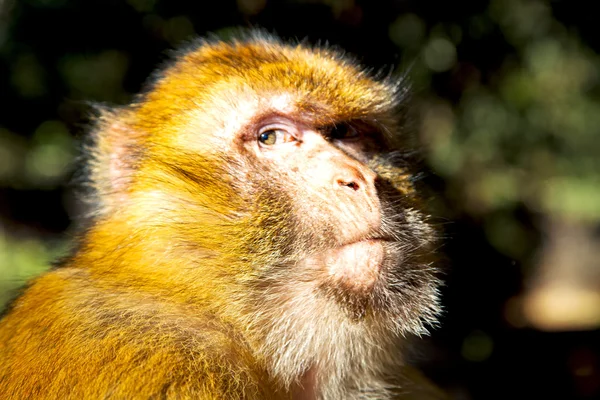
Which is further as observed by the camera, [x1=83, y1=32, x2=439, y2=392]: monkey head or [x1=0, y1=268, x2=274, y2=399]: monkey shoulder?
[x1=83, y1=32, x2=439, y2=392]: monkey head

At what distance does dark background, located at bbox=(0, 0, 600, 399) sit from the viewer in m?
5.03

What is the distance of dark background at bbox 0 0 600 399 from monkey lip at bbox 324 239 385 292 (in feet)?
4.27

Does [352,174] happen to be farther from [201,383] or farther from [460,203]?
[460,203]

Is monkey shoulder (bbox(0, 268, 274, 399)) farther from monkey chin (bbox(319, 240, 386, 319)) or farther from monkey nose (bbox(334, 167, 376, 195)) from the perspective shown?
A: monkey nose (bbox(334, 167, 376, 195))

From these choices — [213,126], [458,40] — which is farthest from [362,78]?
[458,40]

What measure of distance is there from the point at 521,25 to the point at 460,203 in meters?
2.28

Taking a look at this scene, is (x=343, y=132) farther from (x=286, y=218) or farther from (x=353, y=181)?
(x=286, y=218)

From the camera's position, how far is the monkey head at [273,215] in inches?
87.7

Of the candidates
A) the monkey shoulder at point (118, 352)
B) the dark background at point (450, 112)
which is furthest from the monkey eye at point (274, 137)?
the dark background at point (450, 112)

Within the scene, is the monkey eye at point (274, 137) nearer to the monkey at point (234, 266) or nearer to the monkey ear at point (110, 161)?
the monkey at point (234, 266)

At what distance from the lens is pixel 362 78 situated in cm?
309

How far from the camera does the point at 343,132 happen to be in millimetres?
2852

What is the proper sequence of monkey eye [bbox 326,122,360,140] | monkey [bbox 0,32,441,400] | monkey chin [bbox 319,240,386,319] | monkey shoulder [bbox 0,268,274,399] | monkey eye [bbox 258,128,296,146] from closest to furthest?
monkey shoulder [bbox 0,268,274,399], monkey [bbox 0,32,441,400], monkey chin [bbox 319,240,386,319], monkey eye [bbox 258,128,296,146], monkey eye [bbox 326,122,360,140]

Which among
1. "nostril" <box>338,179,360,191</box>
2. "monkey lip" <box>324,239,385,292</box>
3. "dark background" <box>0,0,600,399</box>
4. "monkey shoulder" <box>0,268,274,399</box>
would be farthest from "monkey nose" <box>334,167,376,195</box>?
"dark background" <box>0,0,600,399</box>
